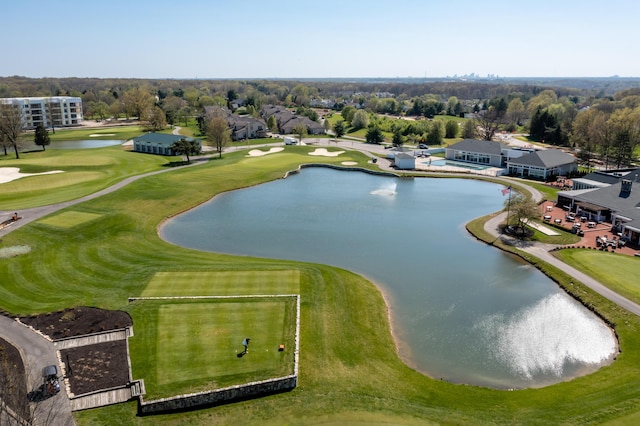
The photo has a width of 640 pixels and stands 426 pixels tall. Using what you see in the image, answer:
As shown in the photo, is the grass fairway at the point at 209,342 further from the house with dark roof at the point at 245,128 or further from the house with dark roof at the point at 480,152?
the house with dark roof at the point at 245,128

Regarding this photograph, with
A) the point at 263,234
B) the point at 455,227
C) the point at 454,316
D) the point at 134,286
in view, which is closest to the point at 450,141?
the point at 455,227

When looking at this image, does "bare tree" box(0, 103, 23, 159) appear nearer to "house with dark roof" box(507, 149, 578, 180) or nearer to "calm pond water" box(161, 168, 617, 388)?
"calm pond water" box(161, 168, 617, 388)

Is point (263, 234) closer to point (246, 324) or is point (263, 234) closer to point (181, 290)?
point (181, 290)

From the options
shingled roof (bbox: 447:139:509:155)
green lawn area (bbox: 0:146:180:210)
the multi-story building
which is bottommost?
green lawn area (bbox: 0:146:180:210)

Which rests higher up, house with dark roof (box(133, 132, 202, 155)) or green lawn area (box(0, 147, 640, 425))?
house with dark roof (box(133, 132, 202, 155))

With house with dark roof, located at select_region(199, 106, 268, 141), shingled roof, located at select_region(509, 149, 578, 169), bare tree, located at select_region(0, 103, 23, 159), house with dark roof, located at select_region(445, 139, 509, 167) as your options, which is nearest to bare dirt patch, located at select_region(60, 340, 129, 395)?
shingled roof, located at select_region(509, 149, 578, 169)

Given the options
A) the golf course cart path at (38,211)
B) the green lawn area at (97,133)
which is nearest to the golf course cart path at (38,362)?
the golf course cart path at (38,211)

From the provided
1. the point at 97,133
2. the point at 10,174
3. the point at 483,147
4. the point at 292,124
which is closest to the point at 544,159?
the point at 483,147
